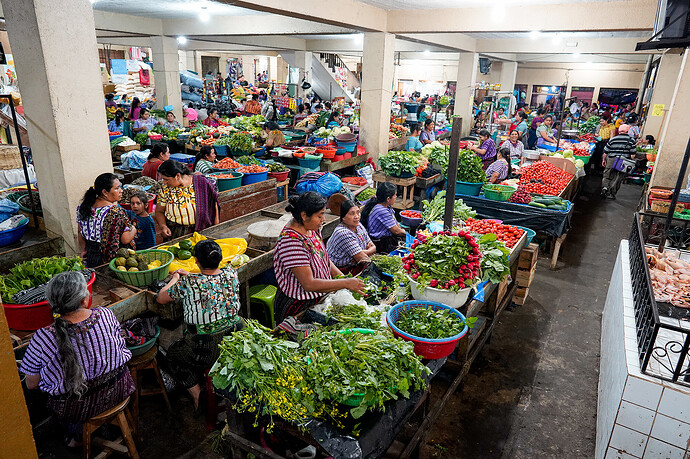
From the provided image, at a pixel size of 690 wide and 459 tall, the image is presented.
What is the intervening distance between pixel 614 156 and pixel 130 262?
39.4 ft

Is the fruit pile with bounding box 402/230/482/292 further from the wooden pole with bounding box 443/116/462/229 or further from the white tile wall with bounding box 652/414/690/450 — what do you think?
the white tile wall with bounding box 652/414/690/450

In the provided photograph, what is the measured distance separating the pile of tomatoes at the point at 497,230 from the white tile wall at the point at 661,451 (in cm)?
223

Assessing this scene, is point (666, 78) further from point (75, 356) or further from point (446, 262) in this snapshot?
point (75, 356)

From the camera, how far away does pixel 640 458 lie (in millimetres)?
3045

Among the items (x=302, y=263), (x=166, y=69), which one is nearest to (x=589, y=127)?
(x=166, y=69)

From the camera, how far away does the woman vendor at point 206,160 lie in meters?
7.10

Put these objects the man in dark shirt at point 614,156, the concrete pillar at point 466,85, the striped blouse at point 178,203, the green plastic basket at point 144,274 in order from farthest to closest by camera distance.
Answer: the concrete pillar at point 466,85, the man in dark shirt at point 614,156, the striped blouse at point 178,203, the green plastic basket at point 144,274

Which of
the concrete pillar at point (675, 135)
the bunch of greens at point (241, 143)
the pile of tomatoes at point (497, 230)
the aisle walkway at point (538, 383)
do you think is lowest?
the aisle walkway at point (538, 383)

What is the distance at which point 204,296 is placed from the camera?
335 cm

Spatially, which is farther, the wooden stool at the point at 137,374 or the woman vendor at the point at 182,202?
the woman vendor at the point at 182,202

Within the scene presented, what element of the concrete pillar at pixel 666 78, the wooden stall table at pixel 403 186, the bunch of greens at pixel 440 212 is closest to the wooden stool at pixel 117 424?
the bunch of greens at pixel 440 212

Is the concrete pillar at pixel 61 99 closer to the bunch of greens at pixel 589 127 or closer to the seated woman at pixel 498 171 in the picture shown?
the seated woman at pixel 498 171

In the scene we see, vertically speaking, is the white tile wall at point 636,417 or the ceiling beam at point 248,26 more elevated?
the ceiling beam at point 248,26

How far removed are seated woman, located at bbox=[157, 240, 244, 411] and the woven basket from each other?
5118mm
